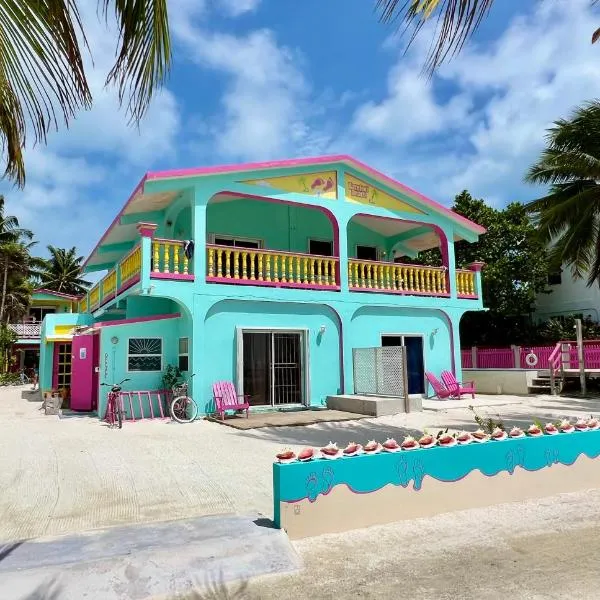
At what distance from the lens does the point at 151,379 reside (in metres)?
13.4

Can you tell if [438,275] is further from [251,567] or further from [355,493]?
[251,567]

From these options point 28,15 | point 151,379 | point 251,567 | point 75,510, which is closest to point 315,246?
point 151,379

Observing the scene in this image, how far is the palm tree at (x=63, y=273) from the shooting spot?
54.2 meters

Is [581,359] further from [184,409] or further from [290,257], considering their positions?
[184,409]

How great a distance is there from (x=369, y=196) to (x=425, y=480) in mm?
11904

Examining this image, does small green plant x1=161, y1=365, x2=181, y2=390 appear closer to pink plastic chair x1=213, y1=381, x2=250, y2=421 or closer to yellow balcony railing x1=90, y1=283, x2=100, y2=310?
pink plastic chair x1=213, y1=381, x2=250, y2=421

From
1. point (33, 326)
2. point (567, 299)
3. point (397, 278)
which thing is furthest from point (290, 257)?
point (33, 326)

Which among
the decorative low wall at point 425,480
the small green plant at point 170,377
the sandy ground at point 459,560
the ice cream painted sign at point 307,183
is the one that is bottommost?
the sandy ground at point 459,560

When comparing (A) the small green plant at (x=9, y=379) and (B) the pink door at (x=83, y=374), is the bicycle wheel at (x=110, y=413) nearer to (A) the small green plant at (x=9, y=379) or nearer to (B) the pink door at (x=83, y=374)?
(B) the pink door at (x=83, y=374)

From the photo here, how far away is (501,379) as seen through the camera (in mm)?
20312

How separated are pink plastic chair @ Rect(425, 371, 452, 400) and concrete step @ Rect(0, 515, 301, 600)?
11.8m

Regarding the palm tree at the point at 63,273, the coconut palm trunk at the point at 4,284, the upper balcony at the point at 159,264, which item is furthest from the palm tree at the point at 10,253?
the upper balcony at the point at 159,264

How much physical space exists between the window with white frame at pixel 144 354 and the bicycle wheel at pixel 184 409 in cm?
140

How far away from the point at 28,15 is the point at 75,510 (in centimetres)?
506
